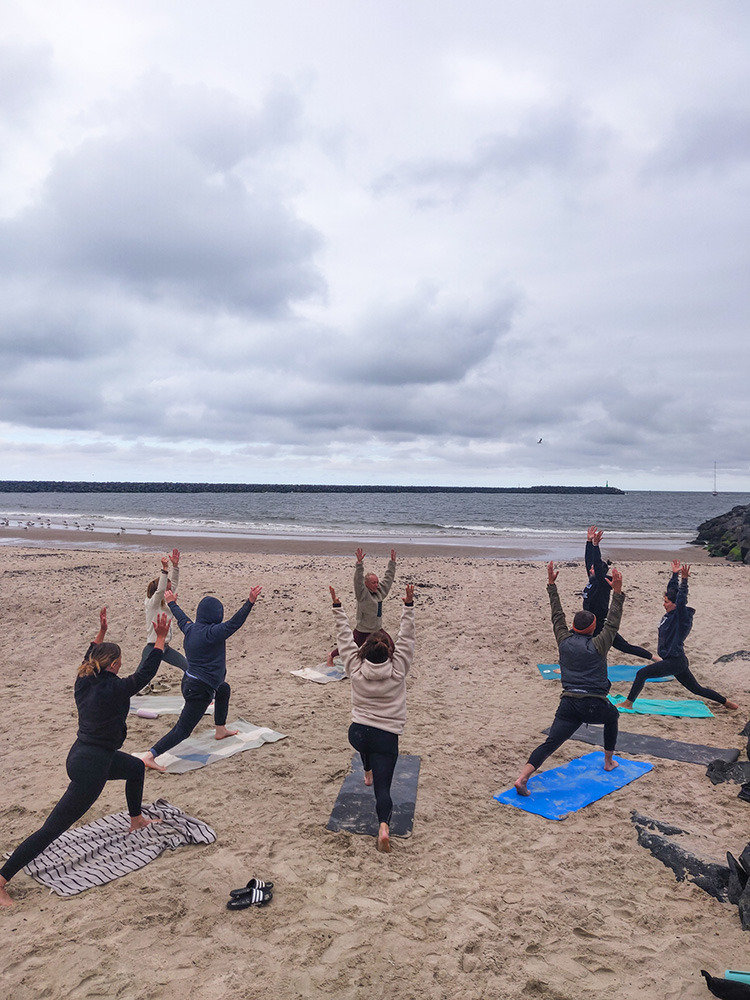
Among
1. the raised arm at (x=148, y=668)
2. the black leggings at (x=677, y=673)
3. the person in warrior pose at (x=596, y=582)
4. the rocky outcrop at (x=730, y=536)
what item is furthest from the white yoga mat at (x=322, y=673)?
the rocky outcrop at (x=730, y=536)

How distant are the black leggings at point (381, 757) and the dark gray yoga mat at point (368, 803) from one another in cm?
43

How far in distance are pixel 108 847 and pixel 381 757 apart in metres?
2.40

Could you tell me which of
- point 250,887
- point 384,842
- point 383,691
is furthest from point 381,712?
point 250,887

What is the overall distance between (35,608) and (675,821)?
12946 millimetres

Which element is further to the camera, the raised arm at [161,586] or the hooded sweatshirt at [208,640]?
the raised arm at [161,586]

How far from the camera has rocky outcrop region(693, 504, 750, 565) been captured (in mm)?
29562

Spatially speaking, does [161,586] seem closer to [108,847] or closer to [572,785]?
[108,847]

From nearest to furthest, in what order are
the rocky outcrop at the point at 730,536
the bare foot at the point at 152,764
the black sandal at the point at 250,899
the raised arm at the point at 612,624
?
the black sandal at the point at 250,899 → the raised arm at the point at 612,624 → the bare foot at the point at 152,764 → the rocky outcrop at the point at 730,536

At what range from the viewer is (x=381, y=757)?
17.0 feet

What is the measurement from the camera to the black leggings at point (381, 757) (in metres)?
5.17

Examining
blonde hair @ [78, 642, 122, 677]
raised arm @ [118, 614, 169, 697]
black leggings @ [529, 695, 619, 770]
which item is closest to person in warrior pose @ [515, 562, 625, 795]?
black leggings @ [529, 695, 619, 770]

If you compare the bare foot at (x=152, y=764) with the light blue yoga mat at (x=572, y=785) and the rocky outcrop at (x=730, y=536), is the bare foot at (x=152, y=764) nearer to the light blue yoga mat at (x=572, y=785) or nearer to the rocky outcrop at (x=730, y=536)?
the light blue yoga mat at (x=572, y=785)

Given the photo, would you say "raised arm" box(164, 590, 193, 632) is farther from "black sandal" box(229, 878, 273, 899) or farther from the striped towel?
"black sandal" box(229, 878, 273, 899)

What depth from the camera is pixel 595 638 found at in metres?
6.09
